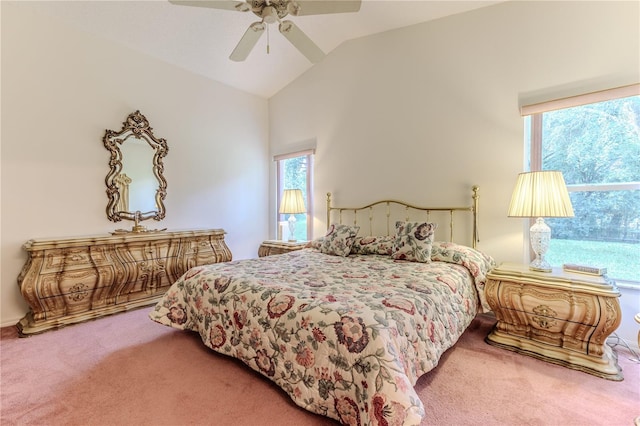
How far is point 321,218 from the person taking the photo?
4.20 m

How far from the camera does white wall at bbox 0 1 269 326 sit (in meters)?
2.70

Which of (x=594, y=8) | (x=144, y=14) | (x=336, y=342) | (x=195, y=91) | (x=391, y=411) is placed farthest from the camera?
(x=195, y=91)

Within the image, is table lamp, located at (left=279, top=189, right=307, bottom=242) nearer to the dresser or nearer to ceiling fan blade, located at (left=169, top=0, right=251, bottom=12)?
the dresser

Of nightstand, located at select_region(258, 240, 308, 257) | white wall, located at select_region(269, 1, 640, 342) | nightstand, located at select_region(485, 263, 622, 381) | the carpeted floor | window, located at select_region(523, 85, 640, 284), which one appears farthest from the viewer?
nightstand, located at select_region(258, 240, 308, 257)

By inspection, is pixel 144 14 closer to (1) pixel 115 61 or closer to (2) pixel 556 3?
(1) pixel 115 61

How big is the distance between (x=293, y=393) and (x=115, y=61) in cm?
386

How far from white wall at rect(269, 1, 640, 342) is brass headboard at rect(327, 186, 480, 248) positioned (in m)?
0.08

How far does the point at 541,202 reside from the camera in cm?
216

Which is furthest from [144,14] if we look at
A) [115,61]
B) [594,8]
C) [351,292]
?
[594,8]

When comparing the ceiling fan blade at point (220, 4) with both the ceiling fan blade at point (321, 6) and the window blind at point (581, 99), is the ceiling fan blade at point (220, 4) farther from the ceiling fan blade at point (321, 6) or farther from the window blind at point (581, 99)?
the window blind at point (581, 99)

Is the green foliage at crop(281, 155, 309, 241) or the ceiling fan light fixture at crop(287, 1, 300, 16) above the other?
the ceiling fan light fixture at crop(287, 1, 300, 16)

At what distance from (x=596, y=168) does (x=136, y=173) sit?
181 inches

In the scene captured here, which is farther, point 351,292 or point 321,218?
point 321,218

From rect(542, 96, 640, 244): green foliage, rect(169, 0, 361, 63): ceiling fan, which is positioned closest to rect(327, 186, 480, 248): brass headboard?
rect(542, 96, 640, 244): green foliage
